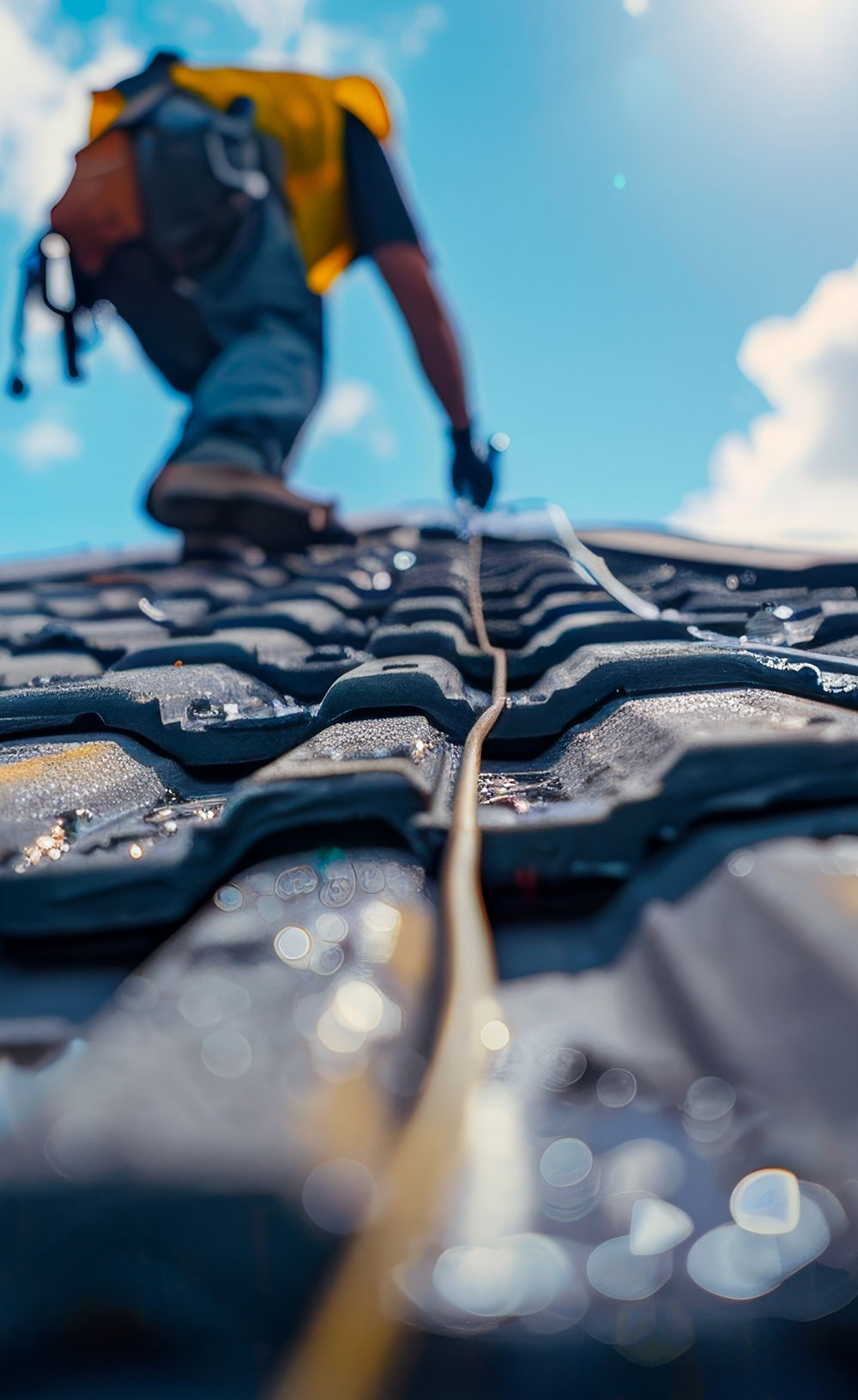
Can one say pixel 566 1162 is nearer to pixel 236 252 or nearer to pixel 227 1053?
pixel 227 1053

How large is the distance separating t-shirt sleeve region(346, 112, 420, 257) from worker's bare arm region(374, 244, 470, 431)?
0.07m

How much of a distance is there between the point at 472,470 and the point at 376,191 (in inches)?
61.8

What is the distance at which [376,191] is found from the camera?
4.11 m

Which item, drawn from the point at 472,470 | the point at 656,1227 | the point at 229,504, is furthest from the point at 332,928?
the point at 472,470

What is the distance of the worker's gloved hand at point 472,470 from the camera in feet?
15.4

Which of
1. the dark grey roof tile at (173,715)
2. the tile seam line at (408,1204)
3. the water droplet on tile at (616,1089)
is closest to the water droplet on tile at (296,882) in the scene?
the tile seam line at (408,1204)

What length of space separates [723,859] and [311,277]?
174 inches

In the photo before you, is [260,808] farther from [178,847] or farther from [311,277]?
[311,277]

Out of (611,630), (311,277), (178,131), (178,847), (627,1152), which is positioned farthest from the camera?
(311,277)

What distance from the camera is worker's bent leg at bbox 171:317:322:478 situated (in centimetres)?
342

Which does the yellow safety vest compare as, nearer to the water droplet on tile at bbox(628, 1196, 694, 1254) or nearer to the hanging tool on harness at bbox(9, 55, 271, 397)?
the hanging tool on harness at bbox(9, 55, 271, 397)

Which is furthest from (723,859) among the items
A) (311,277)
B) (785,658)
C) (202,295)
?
(311,277)

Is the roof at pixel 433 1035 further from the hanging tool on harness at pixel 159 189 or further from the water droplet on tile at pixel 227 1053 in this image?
the hanging tool on harness at pixel 159 189

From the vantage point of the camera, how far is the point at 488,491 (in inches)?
189
